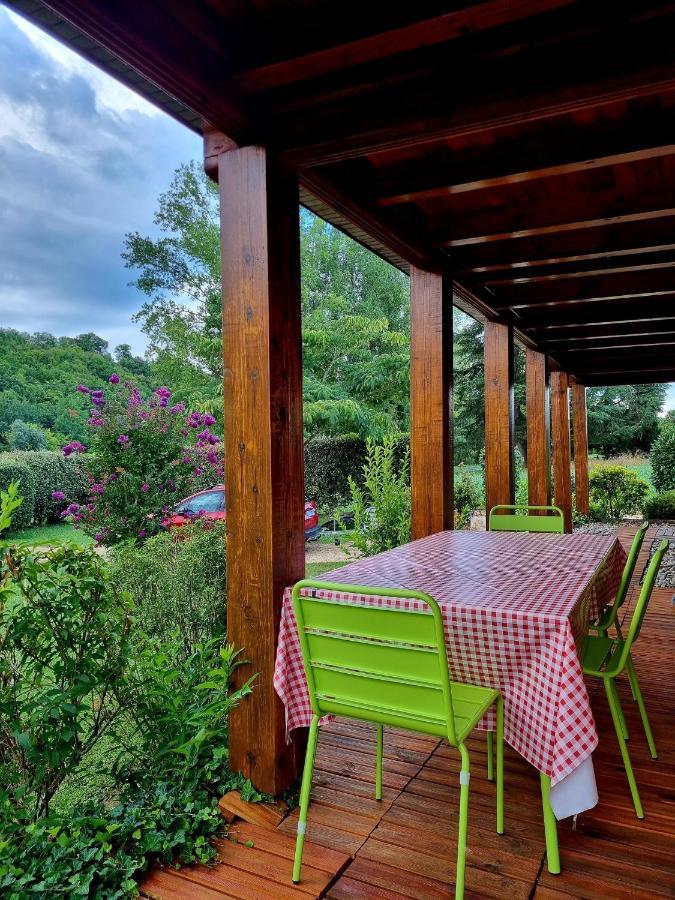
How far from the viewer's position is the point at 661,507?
10.5 meters

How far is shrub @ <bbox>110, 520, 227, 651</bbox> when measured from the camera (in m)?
2.66

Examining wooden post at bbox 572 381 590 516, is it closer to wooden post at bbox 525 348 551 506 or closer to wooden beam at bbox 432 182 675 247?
wooden post at bbox 525 348 551 506

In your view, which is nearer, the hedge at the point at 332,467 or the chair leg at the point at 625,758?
the chair leg at the point at 625,758

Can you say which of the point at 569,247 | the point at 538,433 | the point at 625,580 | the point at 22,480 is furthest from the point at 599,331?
the point at 22,480

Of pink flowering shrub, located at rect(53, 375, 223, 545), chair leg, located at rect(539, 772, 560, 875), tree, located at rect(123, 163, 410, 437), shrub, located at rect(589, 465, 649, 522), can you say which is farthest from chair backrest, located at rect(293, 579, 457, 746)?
shrub, located at rect(589, 465, 649, 522)

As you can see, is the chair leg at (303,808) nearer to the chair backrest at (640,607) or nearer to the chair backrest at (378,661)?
the chair backrest at (378,661)

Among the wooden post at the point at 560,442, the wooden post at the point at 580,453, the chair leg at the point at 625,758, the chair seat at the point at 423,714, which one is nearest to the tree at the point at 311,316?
the wooden post at the point at 560,442

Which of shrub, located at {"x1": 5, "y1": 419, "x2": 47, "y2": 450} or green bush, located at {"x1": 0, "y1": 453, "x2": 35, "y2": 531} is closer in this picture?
green bush, located at {"x1": 0, "y1": 453, "x2": 35, "y2": 531}

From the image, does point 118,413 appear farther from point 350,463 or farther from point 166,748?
point 350,463

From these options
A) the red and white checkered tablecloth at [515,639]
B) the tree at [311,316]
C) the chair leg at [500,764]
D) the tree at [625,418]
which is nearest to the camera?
the red and white checkered tablecloth at [515,639]

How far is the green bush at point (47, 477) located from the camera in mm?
6902

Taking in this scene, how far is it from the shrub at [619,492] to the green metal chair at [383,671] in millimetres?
10669

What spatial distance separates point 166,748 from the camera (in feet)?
6.79

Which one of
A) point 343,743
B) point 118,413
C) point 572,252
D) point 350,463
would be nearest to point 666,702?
point 343,743
